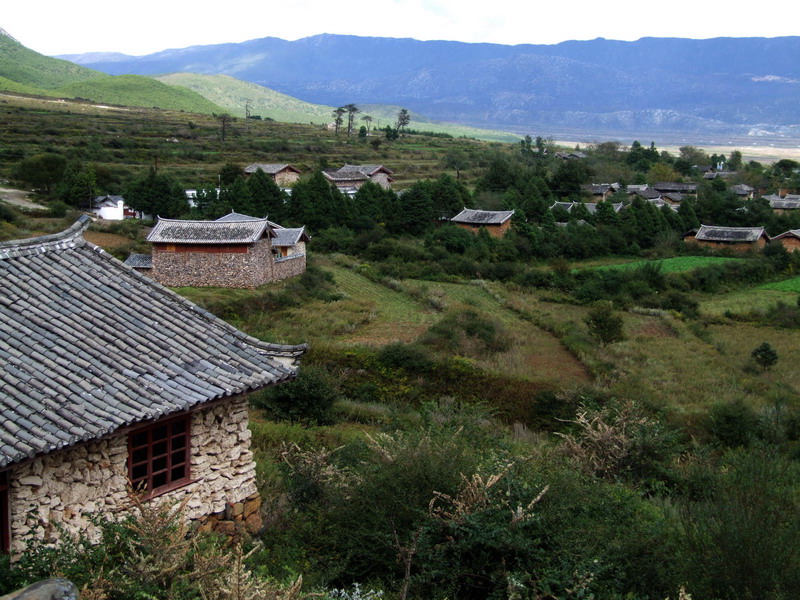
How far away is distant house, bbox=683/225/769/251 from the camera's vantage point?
60.2 meters

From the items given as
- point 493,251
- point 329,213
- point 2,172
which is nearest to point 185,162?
point 2,172

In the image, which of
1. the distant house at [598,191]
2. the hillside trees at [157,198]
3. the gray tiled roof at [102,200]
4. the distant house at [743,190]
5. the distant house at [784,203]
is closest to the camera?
the hillside trees at [157,198]

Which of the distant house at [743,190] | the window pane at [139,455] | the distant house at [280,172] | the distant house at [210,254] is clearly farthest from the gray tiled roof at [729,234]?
the window pane at [139,455]

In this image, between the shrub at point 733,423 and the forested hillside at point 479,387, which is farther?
the shrub at point 733,423

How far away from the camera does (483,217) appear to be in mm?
57781

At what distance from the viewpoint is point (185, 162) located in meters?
68.6

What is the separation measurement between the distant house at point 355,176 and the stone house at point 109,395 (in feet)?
184

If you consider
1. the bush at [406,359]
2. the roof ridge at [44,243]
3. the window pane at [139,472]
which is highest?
the roof ridge at [44,243]

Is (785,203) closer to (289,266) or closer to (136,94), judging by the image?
(289,266)

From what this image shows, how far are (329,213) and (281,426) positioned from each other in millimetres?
37614

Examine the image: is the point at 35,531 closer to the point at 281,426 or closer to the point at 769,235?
the point at 281,426

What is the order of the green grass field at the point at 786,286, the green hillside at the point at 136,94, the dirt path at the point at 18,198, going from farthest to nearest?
1. the green hillside at the point at 136,94
2. the green grass field at the point at 786,286
3. the dirt path at the point at 18,198

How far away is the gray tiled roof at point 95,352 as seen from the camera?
272 inches

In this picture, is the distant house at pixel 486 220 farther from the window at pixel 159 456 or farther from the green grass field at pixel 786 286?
the window at pixel 159 456
